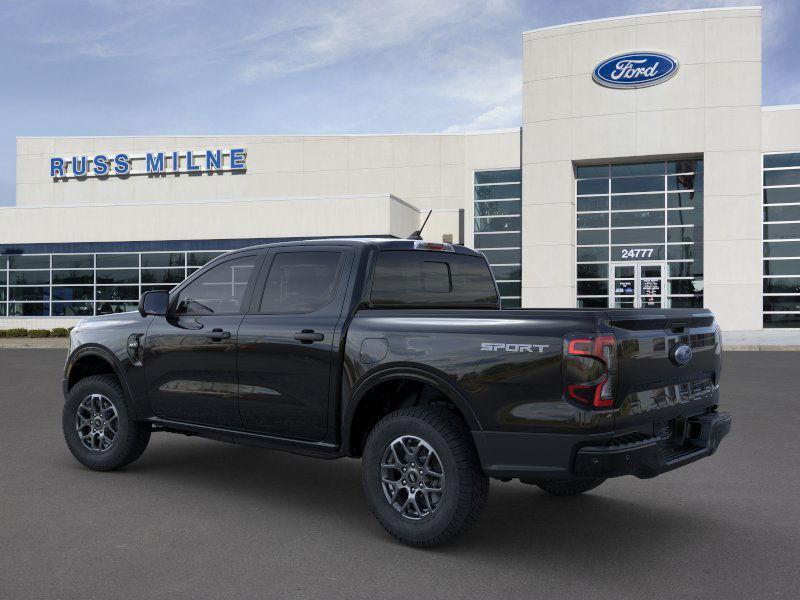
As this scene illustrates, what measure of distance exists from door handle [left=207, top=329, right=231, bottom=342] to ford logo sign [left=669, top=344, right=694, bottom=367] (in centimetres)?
311

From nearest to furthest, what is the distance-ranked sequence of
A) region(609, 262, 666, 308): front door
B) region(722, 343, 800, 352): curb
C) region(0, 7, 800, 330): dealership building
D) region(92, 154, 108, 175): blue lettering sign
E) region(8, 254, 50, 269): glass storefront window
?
region(722, 343, 800, 352): curb < region(0, 7, 800, 330): dealership building < region(609, 262, 666, 308): front door < region(8, 254, 50, 269): glass storefront window < region(92, 154, 108, 175): blue lettering sign

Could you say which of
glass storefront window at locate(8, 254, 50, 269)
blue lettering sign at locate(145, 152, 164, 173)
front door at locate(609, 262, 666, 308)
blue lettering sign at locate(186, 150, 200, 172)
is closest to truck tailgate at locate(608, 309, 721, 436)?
front door at locate(609, 262, 666, 308)

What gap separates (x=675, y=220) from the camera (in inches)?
1276

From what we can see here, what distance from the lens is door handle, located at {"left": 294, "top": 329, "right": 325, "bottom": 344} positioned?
535cm

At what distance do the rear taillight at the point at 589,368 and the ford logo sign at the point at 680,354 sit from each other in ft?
2.18

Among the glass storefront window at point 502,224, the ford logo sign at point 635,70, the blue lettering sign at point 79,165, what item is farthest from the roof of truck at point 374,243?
the blue lettering sign at point 79,165

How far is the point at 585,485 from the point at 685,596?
178cm

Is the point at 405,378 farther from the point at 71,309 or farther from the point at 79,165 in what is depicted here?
the point at 79,165

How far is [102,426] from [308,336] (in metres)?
2.56

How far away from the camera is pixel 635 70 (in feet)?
104

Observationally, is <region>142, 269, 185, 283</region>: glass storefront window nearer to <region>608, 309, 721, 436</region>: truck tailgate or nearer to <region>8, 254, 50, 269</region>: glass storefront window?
<region>8, 254, 50, 269</region>: glass storefront window

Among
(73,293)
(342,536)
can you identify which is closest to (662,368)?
(342,536)

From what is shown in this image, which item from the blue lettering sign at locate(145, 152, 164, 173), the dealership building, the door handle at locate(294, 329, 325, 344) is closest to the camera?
the door handle at locate(294, 329, 325, 344)

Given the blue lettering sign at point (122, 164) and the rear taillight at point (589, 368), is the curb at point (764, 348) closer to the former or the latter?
the rear taillight at point (589, 368)
